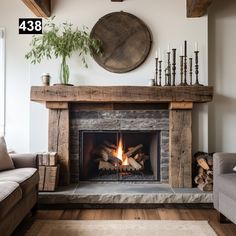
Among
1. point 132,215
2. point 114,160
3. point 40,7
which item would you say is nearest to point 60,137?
point 114,160

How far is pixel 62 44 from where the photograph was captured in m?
3.40

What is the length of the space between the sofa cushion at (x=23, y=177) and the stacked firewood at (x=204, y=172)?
177cm

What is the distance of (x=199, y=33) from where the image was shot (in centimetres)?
358

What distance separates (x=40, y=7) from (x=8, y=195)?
2089 millimetres

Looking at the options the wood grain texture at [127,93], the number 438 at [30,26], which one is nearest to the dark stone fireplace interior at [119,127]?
the wood grain texture at [127,93]

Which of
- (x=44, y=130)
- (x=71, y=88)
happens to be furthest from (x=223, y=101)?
(x=44, y=130)

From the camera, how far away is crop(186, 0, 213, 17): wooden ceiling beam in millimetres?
3151

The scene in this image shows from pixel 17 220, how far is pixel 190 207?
1.75m

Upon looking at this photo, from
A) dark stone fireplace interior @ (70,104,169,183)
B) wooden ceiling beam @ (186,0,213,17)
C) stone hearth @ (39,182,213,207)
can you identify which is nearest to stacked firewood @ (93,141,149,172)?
dark stone fireplace interior @ (70,104,169,183)

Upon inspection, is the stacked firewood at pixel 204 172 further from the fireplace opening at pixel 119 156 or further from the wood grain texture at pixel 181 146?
the fireplace opening at pixel 119 156

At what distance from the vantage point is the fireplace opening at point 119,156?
3625 millimetres

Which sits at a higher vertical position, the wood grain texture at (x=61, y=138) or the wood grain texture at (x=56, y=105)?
the wood grain texture at (x=56, y=105)

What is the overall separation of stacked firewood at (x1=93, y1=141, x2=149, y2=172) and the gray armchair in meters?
1.18

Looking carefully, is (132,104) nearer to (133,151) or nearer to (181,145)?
(133,151)
